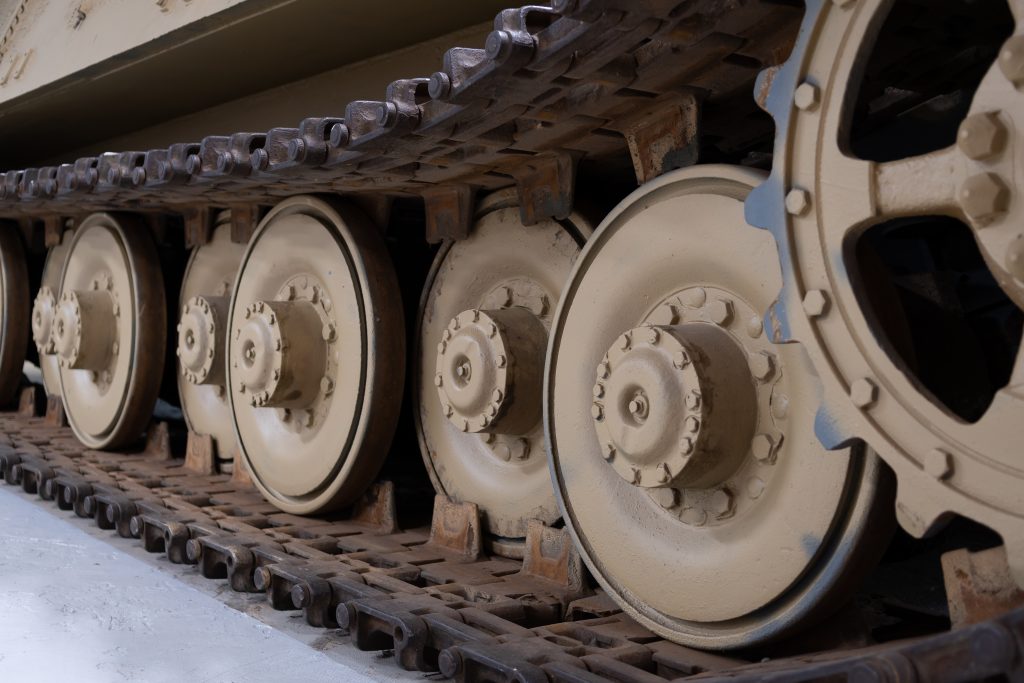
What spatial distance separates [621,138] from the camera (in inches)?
76.7

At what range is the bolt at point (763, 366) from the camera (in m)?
1.59

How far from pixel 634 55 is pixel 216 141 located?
105cm

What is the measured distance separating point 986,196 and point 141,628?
5.15 feet

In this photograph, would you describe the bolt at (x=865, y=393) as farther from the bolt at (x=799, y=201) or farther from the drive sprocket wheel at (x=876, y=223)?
the bolt at (x=799, y=201)

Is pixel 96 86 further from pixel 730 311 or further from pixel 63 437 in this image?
pixel 730 311

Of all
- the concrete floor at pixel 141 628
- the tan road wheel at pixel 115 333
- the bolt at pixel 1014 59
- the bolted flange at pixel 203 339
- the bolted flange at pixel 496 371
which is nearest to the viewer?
the bolt at pixel 1014 59

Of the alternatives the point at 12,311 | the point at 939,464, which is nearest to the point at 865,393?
the point at 939,464

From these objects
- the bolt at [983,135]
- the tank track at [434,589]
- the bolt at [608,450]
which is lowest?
the tank track at [434,589]

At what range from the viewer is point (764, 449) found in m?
1.57

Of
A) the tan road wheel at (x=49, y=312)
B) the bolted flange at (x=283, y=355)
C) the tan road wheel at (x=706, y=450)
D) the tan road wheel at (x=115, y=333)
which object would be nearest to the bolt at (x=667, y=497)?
the tan road wheel at (x=706, y=450)

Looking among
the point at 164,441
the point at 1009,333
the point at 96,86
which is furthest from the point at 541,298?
the point at 96,86

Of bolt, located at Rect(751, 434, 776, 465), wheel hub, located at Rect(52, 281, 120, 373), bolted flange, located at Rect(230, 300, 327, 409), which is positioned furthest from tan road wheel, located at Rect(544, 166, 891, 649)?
wheel hub, located at Rect(52, 281, 120, 373)

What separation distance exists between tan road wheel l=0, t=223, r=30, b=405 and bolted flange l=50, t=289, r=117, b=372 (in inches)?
34.2

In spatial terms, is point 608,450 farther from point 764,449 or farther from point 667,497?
point 764,449
